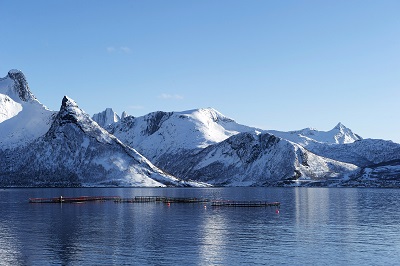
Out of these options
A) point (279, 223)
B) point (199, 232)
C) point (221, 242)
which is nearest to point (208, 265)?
point (221, 242)

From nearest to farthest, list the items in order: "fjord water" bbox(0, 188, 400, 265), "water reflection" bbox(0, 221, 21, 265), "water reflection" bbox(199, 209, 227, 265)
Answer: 1. "water reflection" bbox(0, 221, 21, 265)
2. "fjord water" bbox(0, 188, 400, 265)
3. "water reflection" bbox(199, 209, 227, 265)

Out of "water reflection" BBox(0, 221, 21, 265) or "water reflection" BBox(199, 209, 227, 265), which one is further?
"water reflection" BBox(199, 209, 227, 265)

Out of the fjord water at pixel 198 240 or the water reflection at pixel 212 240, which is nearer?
the fjord water at pixel 198 240

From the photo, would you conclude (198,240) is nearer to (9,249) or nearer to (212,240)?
(212,240)

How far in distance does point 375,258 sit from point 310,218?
67.0 m

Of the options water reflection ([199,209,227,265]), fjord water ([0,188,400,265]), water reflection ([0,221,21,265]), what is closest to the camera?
water reflection ([0,221,21,265])

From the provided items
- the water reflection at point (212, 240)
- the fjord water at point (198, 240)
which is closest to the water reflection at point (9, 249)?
the fjord water at point (198, 240)

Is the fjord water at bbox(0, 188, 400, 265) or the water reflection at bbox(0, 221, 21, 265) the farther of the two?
the fjord water at bbox(0, 188, 400, 265)

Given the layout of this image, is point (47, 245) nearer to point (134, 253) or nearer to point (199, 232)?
point (134, 253)

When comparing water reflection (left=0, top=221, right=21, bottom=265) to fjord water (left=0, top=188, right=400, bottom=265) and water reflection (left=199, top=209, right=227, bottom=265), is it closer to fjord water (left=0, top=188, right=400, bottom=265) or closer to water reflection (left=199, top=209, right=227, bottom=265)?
fjord water (left=0, top=188, right=400, bottom=265)

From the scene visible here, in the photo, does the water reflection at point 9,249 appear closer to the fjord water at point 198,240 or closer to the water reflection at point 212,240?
the fjord water at point 198,240

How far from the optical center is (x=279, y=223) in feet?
458

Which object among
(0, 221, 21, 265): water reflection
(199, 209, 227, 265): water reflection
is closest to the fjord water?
(199, 209, 227, 265): water reflection

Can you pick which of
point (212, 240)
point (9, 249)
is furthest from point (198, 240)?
point (9, 249)
